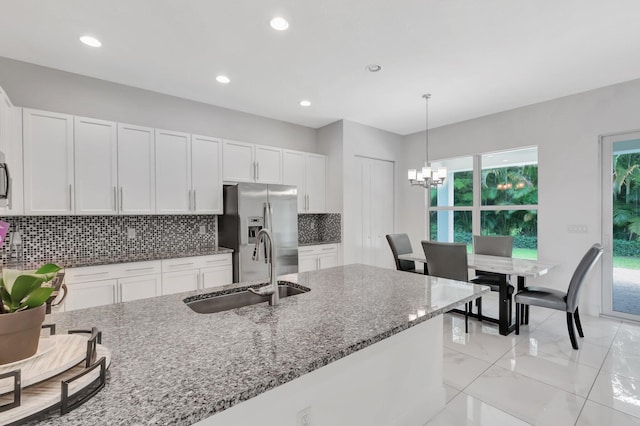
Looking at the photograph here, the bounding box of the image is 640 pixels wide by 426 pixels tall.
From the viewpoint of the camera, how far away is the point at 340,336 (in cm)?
110

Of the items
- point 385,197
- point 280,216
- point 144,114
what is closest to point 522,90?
point 385,197

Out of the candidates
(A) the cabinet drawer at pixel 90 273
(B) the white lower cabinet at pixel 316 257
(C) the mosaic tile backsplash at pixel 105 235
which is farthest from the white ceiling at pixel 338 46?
(B) the white lower cabinet at pixel 316 257

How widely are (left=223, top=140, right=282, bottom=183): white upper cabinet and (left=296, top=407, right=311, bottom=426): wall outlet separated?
3240 millimetres

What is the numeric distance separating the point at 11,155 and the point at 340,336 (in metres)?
3.29

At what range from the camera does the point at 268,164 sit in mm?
4328

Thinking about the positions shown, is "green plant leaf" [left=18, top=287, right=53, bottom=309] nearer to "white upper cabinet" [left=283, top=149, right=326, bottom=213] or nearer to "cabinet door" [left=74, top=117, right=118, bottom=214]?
"cabinet door" [left=74, top=117, right=118, bottom=214]

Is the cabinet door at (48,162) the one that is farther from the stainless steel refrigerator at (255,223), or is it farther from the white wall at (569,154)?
the white wall at (569,154)

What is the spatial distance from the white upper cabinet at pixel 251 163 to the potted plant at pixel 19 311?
3.31 meters

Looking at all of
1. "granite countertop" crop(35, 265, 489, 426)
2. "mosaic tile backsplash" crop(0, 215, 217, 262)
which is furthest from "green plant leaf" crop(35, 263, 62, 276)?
"mosaic tile backsplash" crop(0, 215, 217, 262)

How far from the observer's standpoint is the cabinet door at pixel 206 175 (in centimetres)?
371

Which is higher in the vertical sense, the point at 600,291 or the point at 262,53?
the point at 262,53

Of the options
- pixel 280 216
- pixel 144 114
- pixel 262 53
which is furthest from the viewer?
pixel 280 216

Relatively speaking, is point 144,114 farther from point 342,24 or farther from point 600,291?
point 600,291

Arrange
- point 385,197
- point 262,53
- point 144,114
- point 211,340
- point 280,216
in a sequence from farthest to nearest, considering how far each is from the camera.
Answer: point 385,197, point 280,216, point 144,114, point 262,53, point 211,340
